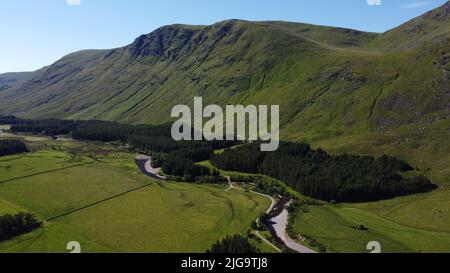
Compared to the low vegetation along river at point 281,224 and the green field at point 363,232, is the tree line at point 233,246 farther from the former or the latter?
the green field at point 363,232

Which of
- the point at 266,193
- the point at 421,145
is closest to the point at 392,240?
the point at 266,193

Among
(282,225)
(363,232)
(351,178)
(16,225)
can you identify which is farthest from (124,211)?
(351,178)

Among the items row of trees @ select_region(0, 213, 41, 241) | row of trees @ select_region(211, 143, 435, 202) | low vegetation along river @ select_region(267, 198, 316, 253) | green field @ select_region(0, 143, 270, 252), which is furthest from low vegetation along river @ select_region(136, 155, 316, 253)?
row of trees @ select_region(0, 213, 41, 241)

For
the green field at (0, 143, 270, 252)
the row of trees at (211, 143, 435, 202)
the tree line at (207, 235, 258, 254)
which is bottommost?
the green field at (0, 143, 270, 252)

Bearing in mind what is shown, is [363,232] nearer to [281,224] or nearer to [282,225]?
[282,225]

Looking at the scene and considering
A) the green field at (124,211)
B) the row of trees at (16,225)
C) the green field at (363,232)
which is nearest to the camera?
the green field at (124,211)

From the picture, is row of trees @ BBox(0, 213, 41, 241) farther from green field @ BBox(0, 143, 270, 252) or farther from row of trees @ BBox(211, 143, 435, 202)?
row of trees @ BBox(211, 143, 435, 202)

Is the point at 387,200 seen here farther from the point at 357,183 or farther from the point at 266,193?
the point at 266,193

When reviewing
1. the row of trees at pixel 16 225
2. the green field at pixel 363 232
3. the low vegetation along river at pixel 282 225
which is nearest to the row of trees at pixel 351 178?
the green field at pixel 363 232
